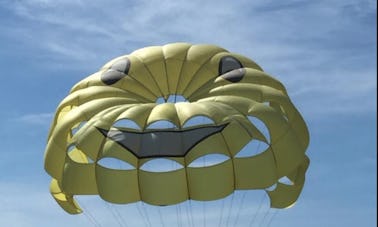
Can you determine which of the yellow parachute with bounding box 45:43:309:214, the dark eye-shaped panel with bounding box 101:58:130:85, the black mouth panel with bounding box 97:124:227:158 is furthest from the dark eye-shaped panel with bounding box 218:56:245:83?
the dark eye-shaped panel with bounding box 101:58:130:85

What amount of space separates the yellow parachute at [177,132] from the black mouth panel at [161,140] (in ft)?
0.10

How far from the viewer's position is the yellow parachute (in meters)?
23.2

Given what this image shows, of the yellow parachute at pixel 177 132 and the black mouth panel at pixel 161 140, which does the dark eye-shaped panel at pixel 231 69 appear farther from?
the black mouth panel at pixel 161 140

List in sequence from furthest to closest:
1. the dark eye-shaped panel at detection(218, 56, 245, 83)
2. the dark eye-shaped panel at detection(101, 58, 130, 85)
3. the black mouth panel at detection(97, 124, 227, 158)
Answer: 1. the dark eye-shaped panel at detection(101, 58, 130, 85)
2. the dark eye-shaped panel at detection(218, 56, 245, 83)
3. the black mouth panel at detection(97, 124, 227, 158)

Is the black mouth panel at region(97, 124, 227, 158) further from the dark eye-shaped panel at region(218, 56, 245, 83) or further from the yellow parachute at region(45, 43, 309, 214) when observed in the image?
the dark eye-shaped panel at region(218, 56, 245, 83)

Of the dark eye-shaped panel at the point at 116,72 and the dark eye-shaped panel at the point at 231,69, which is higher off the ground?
the dark eye-shaped panel at the point at 116,72

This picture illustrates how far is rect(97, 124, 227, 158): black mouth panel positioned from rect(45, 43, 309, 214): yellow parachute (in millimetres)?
30

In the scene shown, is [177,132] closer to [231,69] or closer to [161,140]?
[161,140]

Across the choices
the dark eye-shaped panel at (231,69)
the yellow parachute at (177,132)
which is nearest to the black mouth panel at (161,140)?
the yellow parachute at (177,132)

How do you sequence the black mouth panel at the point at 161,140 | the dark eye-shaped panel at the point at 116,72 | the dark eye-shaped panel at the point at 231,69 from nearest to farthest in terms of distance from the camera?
the black mouth panel at the point at 161,140 < the dark eye-shaped panel at the point at 231,69 < the dark eye-shaped panel at the point at 116,72

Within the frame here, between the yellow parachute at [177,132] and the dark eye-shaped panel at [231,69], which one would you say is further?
the dark eye-shaped panel at [231,69]

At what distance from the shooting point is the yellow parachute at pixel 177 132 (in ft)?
76.0

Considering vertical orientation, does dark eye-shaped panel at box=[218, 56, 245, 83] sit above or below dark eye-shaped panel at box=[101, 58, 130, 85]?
below

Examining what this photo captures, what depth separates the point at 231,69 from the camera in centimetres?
2670
